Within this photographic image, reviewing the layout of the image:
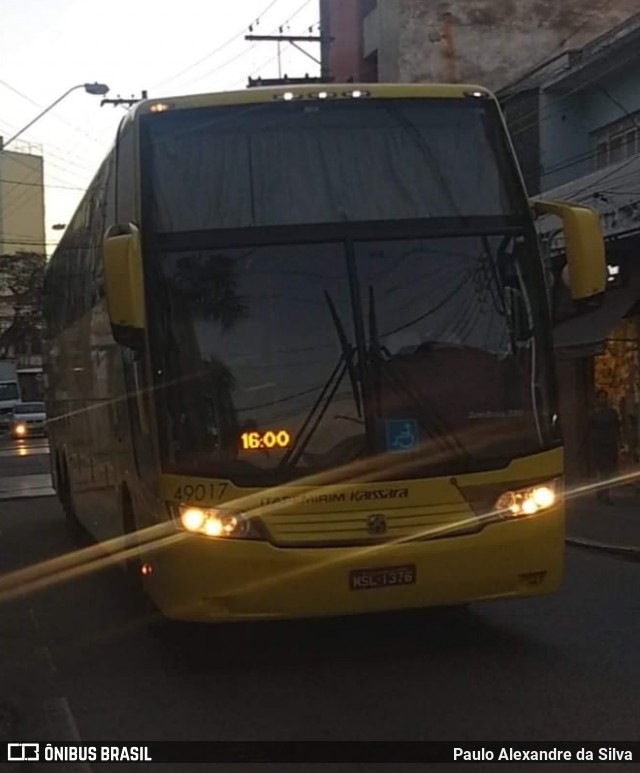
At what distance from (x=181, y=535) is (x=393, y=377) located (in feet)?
5.26

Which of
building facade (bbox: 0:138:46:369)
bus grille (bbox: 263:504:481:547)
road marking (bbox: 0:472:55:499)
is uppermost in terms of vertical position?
building facade (bbox: 0:138:46:369)

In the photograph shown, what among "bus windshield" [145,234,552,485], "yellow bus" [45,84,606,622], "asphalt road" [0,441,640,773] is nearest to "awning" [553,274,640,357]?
"asphalt road" [0,441,640,773]

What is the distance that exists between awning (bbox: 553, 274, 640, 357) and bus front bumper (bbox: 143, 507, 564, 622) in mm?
12663

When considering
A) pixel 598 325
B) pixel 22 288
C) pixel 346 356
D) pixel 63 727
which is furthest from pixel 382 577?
pixel 22 288

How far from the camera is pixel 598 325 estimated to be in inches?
813

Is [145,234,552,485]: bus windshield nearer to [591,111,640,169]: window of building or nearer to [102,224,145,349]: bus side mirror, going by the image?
[102,224,145,349]: bus side mirror

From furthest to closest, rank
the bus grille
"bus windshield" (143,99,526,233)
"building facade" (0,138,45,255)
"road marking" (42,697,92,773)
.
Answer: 1. "building facade" (0,138,45,255)
2. "bus windshield" (143,99,526,233)
3. the bus grille
4. "road marking" (42,697,92,773)

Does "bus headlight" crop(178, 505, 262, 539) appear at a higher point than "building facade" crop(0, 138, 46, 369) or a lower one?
lower

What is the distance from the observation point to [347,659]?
28.2 ft

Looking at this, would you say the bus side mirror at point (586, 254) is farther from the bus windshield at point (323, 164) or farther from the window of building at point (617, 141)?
the window of building at point (617, 141)

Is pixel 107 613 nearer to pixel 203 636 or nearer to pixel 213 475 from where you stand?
pixel 203 636

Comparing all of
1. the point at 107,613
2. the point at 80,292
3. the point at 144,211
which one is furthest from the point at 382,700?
the point at 80,292

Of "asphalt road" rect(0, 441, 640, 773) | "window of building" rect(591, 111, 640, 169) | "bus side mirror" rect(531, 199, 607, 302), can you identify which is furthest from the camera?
"window of building" rect(591, 111, 640, 169)

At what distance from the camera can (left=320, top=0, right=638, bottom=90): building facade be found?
3484 cm
